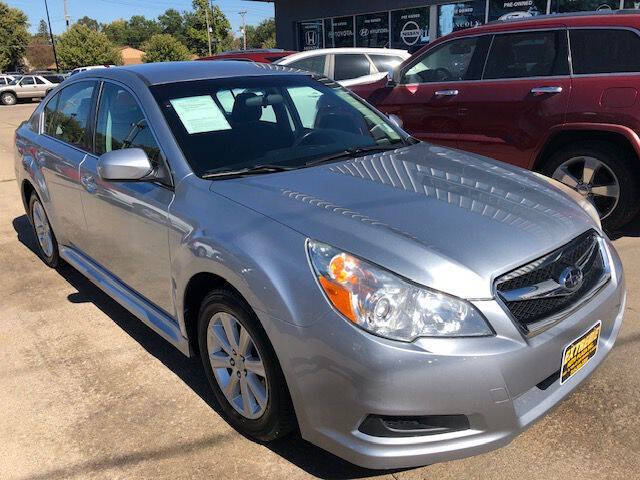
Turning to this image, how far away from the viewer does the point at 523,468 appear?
7.80 ft

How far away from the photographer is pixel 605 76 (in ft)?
15.7

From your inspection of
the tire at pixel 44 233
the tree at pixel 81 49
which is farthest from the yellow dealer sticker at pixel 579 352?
the tree at pixel 81 49

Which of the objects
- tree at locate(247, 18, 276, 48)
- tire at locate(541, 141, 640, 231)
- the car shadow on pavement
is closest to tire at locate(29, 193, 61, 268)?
the car shadow on pavement

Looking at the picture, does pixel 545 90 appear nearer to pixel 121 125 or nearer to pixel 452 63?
pixel 452 63

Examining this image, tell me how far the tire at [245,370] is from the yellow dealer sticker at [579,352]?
109 cm

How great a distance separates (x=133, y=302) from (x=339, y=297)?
5.74 ft

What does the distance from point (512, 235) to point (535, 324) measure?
1.18 feet

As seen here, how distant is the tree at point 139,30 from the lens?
128m

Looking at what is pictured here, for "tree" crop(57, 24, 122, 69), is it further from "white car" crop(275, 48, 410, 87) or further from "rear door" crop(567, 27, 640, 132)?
"rear door" crop(567, 27, 640, 132)

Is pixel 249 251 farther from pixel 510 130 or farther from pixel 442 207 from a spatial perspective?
pixel 510 130

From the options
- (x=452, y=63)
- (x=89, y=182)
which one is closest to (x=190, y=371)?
(x=89, y=182)

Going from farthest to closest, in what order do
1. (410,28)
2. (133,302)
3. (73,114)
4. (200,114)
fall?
(410,28)
(73,114)
(133,302)
(200,114)

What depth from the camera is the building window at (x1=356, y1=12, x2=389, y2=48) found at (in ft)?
55.2

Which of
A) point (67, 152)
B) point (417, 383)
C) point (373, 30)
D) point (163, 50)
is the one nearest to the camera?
point (417, 383)
